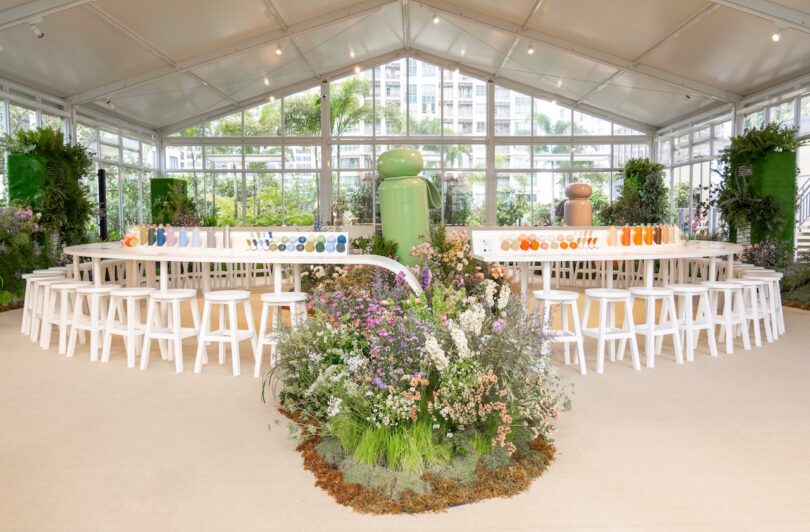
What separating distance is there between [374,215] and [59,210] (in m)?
8.08

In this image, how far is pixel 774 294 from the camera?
609 cm

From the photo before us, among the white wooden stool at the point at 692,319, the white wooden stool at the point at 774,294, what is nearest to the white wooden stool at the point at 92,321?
the white wooden stool at the point at 692,319

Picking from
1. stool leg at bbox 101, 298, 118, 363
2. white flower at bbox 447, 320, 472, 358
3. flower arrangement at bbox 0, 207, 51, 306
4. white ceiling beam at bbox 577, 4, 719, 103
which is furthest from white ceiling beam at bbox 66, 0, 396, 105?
white flower at bbox 447, 320, 472, 358

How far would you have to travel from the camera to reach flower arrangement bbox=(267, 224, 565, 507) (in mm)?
2750

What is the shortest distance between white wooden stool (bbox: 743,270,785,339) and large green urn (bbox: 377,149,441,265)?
3.18m

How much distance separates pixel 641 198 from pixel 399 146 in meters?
5.90

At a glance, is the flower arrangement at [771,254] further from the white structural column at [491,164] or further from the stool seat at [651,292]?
the white structural column at [491,164]

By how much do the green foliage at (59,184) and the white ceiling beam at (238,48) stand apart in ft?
8.20

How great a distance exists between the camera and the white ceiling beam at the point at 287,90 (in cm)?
1549

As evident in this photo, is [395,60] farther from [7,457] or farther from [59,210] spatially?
[7,457]

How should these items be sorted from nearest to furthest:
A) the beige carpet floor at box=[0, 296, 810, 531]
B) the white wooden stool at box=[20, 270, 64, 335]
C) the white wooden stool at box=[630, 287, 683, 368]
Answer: the beige carpet floor at box=[0, 296, 810, 531], the white wooden stool at box=[630, 287, 683, 368], the white wooden stool at box=[20, 270, 64, 335]

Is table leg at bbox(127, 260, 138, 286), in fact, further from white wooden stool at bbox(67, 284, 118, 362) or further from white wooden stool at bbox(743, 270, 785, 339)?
white wooden stool at bbox(743, 270, 785, 339)

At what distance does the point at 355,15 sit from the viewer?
38.8 feet

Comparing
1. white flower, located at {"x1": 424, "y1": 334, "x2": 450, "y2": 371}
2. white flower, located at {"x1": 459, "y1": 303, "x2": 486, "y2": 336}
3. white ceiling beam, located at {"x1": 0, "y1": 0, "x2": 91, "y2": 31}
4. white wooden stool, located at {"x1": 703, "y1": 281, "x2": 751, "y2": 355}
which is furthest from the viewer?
white ceiling beam, located at {"x1": 0, "y1": 0, "x2": 91, "y2": 31}
